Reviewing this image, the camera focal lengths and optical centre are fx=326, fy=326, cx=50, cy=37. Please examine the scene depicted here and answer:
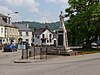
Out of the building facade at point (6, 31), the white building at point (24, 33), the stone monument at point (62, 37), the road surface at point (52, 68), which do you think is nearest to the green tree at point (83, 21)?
the stone monument at point (62, 37)

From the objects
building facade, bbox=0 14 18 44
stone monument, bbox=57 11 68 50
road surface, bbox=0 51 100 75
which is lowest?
road surface, bbox=0 51 100 75

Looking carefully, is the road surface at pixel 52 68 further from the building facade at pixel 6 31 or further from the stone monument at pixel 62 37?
the building facade at pixel 6 31

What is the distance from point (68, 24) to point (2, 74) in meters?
42.9

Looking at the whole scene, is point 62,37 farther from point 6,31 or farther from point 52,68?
point 6,31

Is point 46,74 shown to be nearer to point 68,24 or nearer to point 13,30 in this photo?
point 68,24

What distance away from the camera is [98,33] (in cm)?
6262

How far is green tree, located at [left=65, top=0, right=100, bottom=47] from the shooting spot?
59.8 metres

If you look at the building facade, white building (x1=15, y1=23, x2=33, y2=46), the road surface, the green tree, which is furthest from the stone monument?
white building (x1=15, y1=23, x2=33, y2=46)

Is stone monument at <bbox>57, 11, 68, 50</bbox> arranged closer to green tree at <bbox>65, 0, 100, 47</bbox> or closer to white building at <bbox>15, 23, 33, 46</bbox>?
green tree at <bbox>65, 0, 100, 47</bbox>

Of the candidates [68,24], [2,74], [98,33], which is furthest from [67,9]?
[2,74]

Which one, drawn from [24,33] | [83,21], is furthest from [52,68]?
[24,33]

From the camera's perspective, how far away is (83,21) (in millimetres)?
60625

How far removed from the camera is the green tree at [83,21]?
59.8 m

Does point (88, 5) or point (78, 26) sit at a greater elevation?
point (88, 5)
